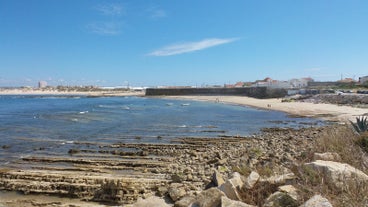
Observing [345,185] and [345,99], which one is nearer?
[345,185]

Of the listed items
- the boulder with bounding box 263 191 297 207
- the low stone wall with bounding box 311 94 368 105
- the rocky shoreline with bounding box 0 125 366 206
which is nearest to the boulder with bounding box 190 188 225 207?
the rocky shoreline with bounding box 0 125 366 206

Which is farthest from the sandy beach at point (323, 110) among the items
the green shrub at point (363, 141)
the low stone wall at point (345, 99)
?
the green shrub at point (363, 141)

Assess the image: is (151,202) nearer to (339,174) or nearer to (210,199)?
(210,199)

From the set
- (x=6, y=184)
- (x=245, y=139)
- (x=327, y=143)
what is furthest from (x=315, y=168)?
(x=245, y=139)

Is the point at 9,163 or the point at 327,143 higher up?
the point at 327,143

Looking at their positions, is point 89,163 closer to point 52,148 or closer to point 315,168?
point 52,148

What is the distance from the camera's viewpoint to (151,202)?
7.82 meters

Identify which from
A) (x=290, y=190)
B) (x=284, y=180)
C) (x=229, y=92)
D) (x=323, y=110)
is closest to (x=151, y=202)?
(x=284, y=180)

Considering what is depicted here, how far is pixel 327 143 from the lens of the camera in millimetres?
7449

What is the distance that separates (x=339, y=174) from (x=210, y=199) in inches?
85.5

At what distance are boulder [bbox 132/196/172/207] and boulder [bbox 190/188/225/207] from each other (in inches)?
96.0

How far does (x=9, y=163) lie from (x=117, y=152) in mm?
4902

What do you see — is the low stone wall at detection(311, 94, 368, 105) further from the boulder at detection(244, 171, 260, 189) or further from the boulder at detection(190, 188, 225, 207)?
the boulder at detection(190, 188, 225, 207)

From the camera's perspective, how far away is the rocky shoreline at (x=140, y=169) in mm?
8289
